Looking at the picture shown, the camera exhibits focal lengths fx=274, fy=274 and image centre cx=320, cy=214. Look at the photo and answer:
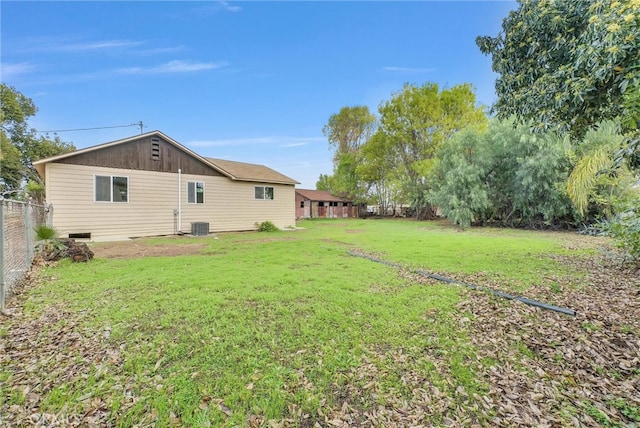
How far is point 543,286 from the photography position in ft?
14.9

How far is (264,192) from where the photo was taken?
1519cm

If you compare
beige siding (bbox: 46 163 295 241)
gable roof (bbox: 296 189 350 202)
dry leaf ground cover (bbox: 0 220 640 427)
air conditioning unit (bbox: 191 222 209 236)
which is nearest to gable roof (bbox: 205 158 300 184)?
beige siding (bbox: 46 163 295 241)

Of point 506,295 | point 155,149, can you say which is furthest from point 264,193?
point 506,295

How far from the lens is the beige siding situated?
9695 millimetres

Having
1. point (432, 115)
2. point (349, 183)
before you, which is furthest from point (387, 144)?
point (349, 183)

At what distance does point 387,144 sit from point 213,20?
63.3 ft

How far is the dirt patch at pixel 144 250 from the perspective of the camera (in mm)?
7402

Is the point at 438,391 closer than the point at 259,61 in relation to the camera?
Yes

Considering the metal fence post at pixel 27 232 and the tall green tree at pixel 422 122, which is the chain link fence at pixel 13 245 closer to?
the metal fence post at pixel 27 232

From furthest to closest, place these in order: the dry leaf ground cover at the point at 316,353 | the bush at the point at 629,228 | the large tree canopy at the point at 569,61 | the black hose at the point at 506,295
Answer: the bush at the point at 629,228 < the black hose at the point at 506,295 < the large tree canopy at the point at 569,61 < the dry leaf ground cover at the point at 316,353

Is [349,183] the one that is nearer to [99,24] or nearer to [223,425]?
[99,24]

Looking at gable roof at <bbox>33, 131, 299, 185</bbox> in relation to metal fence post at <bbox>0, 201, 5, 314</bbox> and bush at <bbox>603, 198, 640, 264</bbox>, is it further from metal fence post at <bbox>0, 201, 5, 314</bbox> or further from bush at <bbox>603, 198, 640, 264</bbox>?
bush at <bbox>603, 198, 640, 264</bbox>

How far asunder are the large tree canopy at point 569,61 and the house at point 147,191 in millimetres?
11642

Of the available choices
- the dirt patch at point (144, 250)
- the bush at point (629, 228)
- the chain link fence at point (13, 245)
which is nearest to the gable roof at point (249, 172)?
the dirt patch at point (144, 250)
